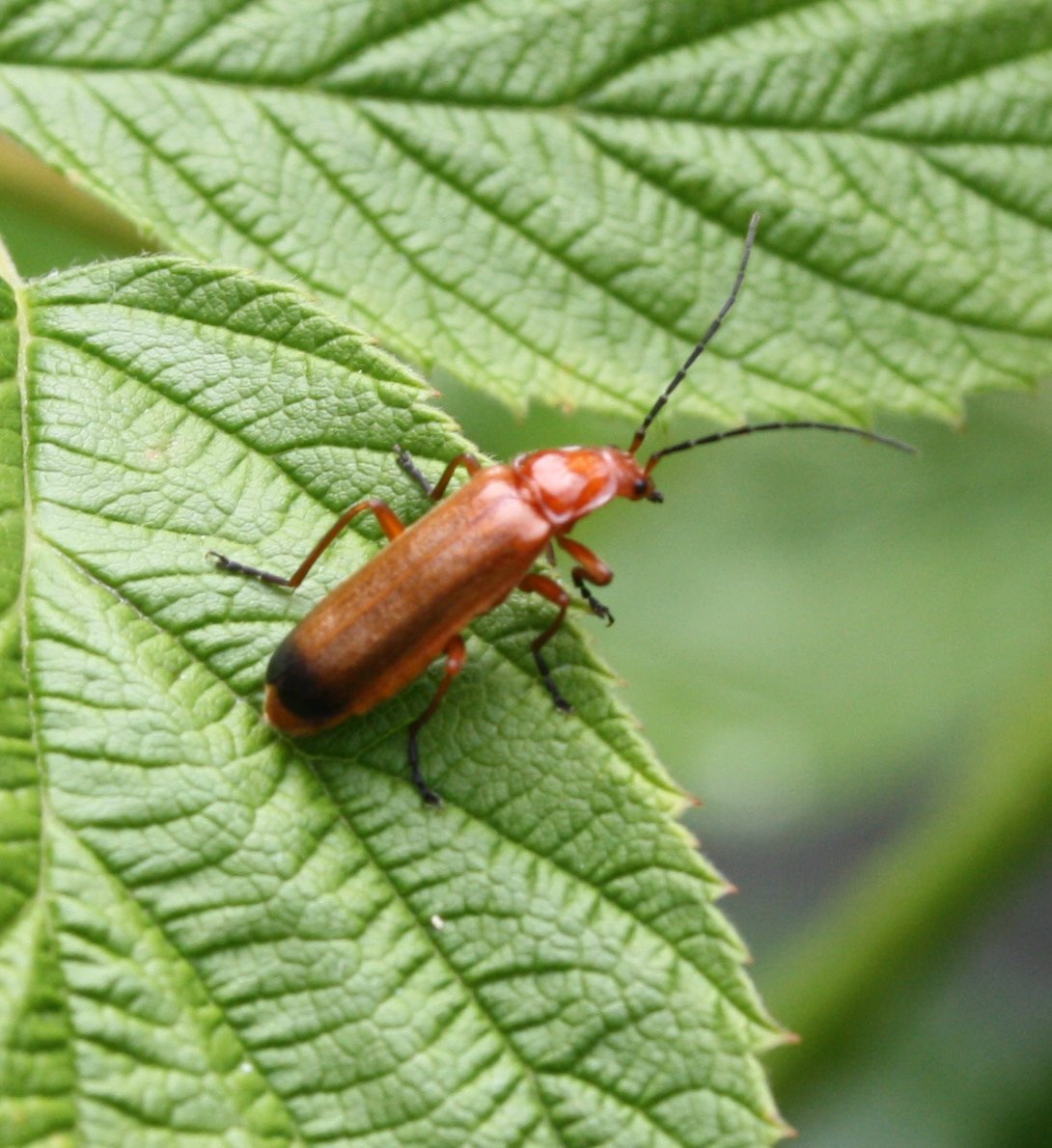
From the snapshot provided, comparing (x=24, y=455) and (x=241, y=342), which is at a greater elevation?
(x=241, y=342)

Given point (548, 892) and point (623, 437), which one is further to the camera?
point (623, 437)

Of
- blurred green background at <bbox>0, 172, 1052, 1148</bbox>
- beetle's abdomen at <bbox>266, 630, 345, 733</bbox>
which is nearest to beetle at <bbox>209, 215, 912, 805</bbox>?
beetle's abdomen at <bbox>266, 630, 345, 733</bbox>

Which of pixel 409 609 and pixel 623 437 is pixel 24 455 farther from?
pixel 623 437

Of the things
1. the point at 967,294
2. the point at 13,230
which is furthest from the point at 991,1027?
the point at 13,230

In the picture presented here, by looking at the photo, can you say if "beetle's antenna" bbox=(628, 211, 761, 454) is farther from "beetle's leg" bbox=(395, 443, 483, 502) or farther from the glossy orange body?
"beetle's leg" bbox=(395, 443, 483, 502)

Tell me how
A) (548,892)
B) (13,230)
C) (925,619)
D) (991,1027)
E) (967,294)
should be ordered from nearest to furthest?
1. (548,892)
2. (967,294)
3. (13,230)
4. (991,1027)
5. (925,619)

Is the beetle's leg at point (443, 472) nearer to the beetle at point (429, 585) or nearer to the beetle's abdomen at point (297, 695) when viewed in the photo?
the beetle at point (429, 585)

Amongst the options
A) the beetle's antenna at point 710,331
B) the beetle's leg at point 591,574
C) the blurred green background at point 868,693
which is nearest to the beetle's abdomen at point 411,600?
the beetle's leg at point 591,574

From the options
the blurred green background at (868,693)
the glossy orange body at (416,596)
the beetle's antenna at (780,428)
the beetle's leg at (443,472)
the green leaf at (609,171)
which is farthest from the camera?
the blurred green background at (868,693)
